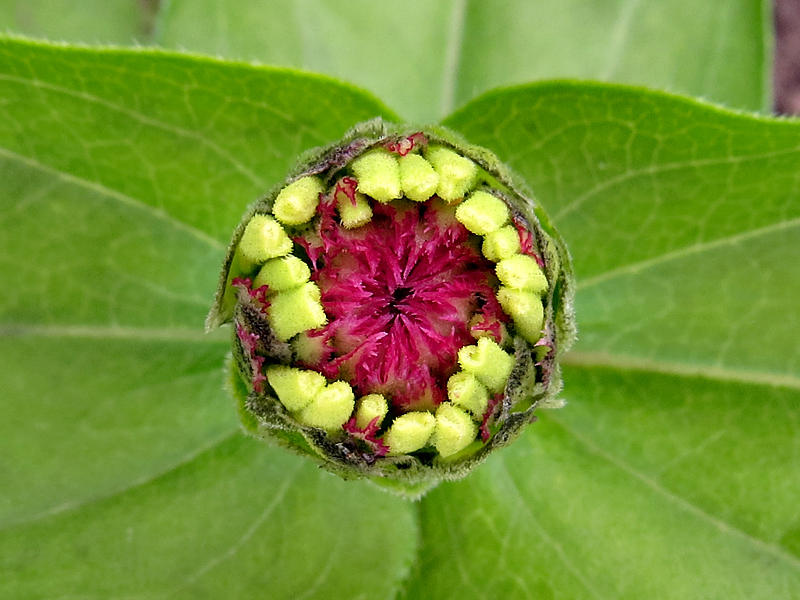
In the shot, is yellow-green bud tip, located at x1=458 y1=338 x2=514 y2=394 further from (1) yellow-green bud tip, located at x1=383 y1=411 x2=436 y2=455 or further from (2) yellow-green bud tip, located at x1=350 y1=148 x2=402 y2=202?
(2) yellow-green bud tip, located at x1=350 y1=148 x2=402 y2=202

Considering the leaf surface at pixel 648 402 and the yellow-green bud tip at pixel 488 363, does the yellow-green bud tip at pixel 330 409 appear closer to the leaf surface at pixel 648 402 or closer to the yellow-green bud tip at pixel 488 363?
the yellow-green bud tip at pixel 488 363

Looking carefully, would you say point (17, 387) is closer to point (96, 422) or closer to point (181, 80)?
point (96, 422)

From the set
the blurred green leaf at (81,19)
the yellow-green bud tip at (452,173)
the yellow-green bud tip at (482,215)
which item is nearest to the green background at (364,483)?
the yellow-green bud tip at (452,173)

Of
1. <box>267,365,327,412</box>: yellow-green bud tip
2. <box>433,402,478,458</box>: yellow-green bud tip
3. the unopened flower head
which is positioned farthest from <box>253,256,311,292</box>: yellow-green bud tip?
<box>433,402,478,458</box>: yellow-green bud tip

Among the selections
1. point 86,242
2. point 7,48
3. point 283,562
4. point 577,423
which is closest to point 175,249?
point 86,242

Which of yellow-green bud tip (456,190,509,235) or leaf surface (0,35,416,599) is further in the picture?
leaf surface (0,35,416,599)

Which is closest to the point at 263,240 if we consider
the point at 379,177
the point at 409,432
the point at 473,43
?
the point at 379,177

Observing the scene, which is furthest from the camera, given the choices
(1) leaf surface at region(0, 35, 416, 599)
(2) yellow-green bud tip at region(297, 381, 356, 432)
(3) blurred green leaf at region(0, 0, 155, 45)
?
(3) blurred green leaf at region(0, 0, 155, 45)
